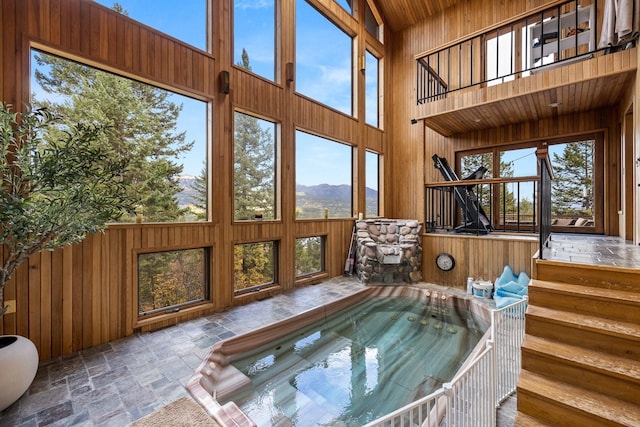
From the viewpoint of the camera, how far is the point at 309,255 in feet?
19.1

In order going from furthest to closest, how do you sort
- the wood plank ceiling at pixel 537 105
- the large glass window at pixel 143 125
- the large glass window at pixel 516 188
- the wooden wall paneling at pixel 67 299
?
the large glass window at pixel 516 188
the wood plank ceiling at pixel 537 105
the large glass window at pixel 143 125
the wooden wall paneling at pixel 67 299

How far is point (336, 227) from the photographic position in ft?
20.6

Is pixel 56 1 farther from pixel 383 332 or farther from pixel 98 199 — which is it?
pixel 383 332

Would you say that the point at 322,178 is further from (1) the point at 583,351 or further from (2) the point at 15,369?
(2) the point at 15,369

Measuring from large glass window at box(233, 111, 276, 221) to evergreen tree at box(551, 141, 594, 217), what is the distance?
6049 millimetres

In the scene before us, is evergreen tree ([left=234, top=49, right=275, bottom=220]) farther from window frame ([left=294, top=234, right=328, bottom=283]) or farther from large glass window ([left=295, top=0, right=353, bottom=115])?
large glass window ([left=295, top=0, right=353, bottom=115])

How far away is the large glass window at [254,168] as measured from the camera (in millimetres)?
4652

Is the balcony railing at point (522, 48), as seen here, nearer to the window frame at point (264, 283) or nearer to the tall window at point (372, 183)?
the tall window at point (372, 183)

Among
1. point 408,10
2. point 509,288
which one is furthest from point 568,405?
point 408,10

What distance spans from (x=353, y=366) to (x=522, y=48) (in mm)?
7627

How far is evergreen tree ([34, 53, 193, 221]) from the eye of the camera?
3.08 meters

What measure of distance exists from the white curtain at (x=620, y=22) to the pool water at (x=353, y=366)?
4224 millimetres

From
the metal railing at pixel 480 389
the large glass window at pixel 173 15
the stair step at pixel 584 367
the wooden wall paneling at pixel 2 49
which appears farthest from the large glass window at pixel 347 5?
the stair step at pixel 584 367

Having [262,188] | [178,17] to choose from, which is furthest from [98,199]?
[178,17]
